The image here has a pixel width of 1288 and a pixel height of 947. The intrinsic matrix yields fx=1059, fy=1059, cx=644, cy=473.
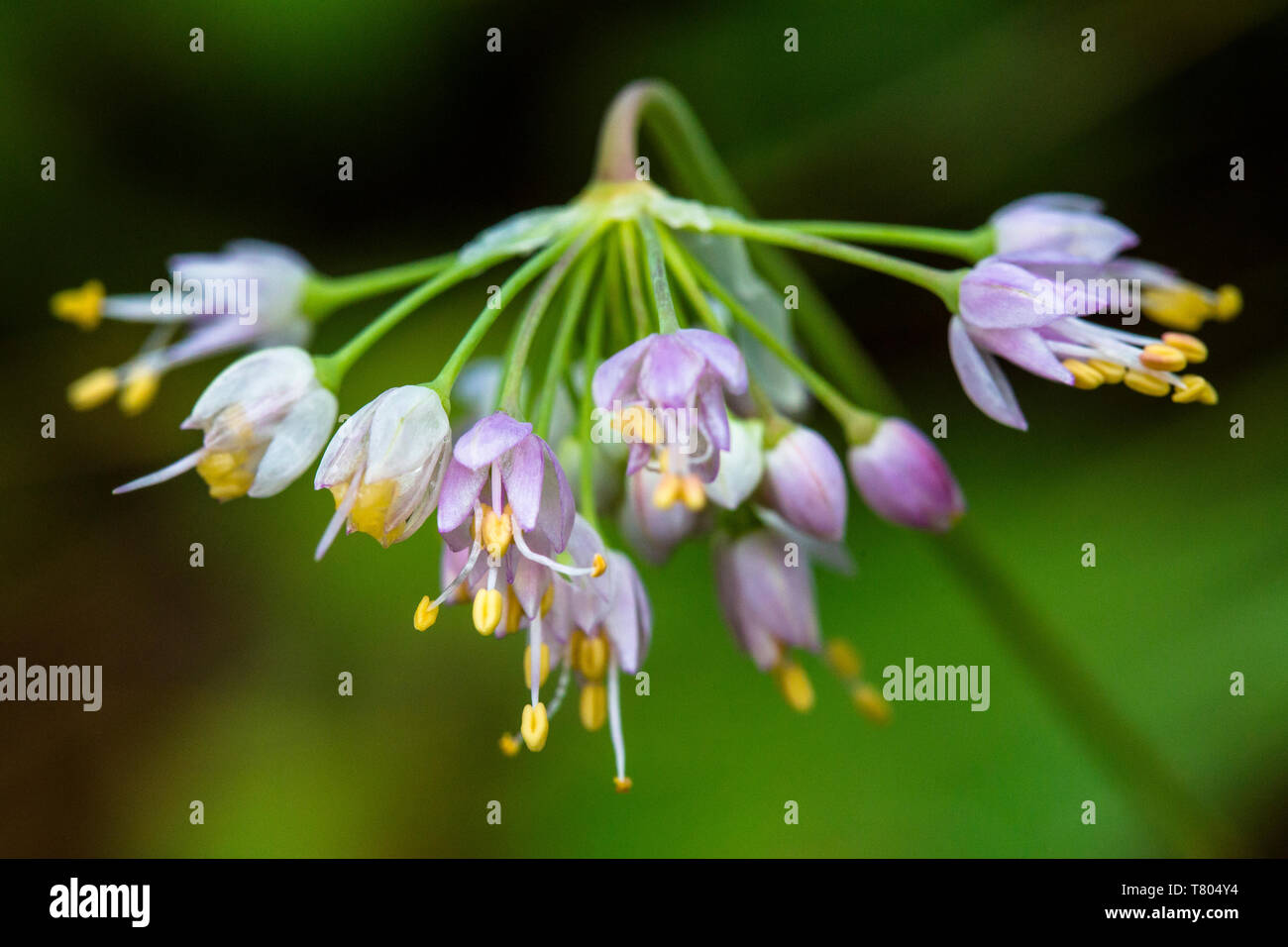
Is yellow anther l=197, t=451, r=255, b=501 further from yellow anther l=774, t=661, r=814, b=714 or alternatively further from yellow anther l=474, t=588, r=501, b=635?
yellow anther l=774, t=661, r=814, b=714

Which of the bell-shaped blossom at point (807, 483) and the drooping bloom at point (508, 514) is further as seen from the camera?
the bell-shaped blossom at point (807, 483)

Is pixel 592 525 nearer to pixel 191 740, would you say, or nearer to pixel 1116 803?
pixel 1116 803

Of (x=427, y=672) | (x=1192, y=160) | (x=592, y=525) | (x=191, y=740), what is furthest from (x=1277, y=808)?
(x=191, y=740)

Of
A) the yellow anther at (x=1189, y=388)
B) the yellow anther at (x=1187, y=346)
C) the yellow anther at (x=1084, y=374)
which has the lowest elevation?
the yellow anther at (x=1189, y=388)

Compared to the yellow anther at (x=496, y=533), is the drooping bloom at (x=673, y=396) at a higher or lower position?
higher

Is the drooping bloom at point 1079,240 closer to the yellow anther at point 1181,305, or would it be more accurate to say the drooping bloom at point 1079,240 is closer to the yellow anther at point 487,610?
the yellow anther at point 1181,305
